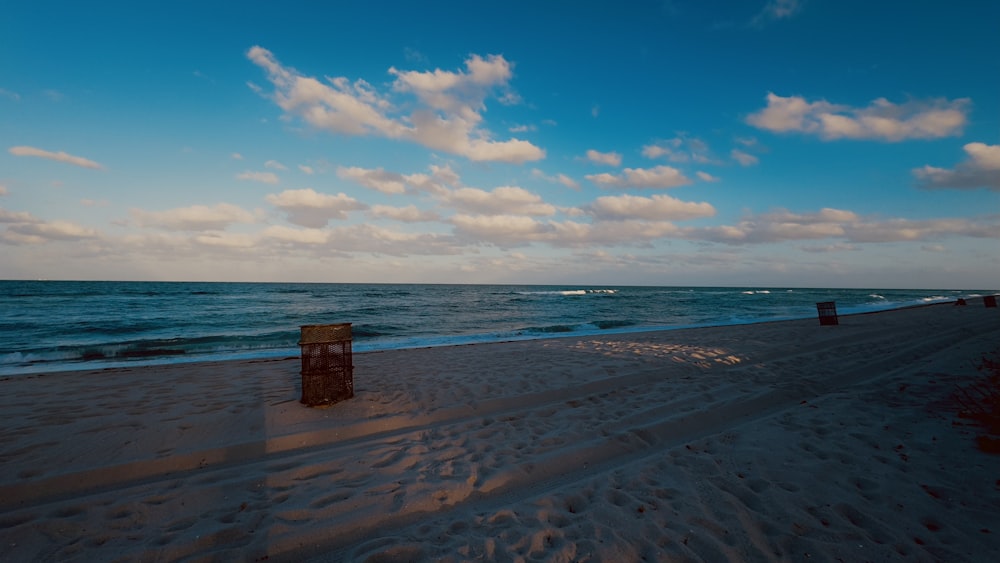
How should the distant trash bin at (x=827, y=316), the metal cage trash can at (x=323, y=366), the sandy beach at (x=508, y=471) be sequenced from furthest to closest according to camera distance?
the distant trash bin at (x=827, y=316) < the metal cage trash can at (x=323, y=366) < the sandy beach at (x=508, y=471)

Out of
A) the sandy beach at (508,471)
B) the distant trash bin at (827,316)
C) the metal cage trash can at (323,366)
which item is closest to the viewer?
the sandy beach at (508,471)

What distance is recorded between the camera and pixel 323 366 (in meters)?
6.49

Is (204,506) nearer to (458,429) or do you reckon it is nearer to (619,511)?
(458,429)

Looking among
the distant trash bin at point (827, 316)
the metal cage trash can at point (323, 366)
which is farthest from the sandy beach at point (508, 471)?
the distant trash bin at point (827, 316)

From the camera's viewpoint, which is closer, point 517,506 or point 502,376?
point 517,506

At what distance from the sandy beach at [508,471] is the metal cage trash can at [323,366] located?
0.26m

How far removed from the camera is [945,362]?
28.5ft

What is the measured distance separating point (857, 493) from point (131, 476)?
7516 millimetres

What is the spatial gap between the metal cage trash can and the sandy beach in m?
0.26

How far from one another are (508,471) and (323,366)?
153 inches

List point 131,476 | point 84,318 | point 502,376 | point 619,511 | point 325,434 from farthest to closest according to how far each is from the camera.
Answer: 1. point 84,318
2. point 502,376
3. point 325,434
4. point 131,476
5. point 619,511

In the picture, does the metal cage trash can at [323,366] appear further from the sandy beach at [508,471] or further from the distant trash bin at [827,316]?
the distant trash bin at [827,316]

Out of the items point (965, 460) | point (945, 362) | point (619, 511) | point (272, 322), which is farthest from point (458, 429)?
point (272, 322)

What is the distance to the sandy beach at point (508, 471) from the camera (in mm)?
3080
